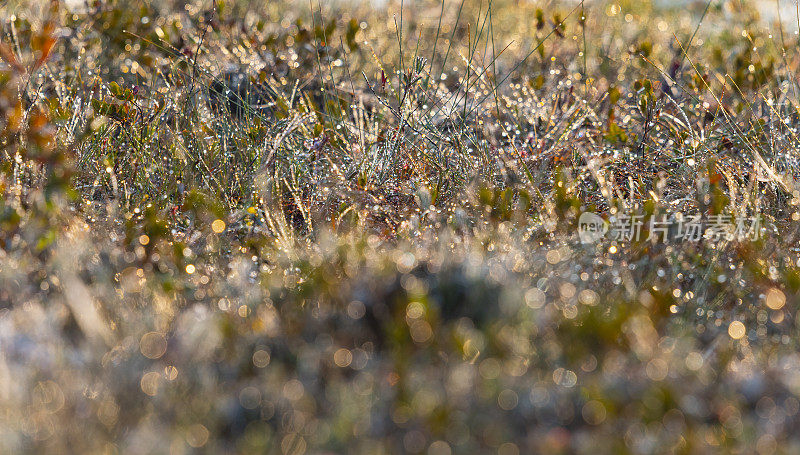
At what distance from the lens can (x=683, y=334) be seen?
1907 millimetres

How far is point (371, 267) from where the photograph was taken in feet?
6.64

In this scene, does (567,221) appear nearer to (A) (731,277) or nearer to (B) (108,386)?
(A) (731,277)

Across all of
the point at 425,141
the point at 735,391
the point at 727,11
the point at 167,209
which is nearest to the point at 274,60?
the point at 425,141

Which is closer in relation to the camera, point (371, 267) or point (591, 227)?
point (371, 267)

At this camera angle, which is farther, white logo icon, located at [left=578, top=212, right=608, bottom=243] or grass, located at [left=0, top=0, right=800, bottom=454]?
white logo icon, located at [left=578, top=212, right=608, bottom=243]

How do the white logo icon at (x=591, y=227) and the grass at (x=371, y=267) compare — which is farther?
the white logo icon at (x=591, y=227)

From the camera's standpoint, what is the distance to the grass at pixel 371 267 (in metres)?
1.51

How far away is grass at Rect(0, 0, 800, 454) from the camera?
1.51m

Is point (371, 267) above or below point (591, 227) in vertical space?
above

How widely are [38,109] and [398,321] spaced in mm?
2028
